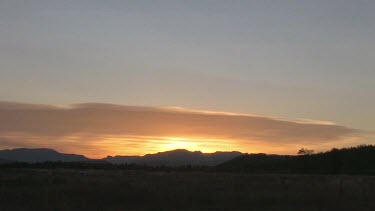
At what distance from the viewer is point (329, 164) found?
80250mm

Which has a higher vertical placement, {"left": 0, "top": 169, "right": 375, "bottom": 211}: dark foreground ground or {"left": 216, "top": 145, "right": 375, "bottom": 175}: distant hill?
{"left": 216, "top": 145, "right": 375, "bottom": 175}: distant hill

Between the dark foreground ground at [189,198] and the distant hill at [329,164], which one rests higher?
the distant hill at [329,164]

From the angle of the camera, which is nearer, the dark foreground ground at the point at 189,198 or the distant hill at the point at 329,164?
the dark foreground ground at the point at 189,198

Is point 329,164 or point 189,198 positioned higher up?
point 329,164

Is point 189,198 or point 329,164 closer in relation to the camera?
point 189,198

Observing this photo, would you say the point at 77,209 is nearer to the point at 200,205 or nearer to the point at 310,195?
the point at 200,205

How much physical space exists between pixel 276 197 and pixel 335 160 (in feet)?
182

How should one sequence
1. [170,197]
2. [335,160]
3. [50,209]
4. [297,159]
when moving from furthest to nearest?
[297,159] → [335,160] → [170,197] → [50,209]

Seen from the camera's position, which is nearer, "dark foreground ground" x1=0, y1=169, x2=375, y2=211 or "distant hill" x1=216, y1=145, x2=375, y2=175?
"dark foreground ground" x1=0, y1=169, x2=375, y2=211

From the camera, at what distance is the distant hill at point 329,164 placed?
76256 mm

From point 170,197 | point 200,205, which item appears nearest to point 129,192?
point 170,197

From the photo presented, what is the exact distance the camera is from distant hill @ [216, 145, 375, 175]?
76256 millimetres

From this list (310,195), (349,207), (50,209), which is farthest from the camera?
(310,195)

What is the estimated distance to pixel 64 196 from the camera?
2711 cm
